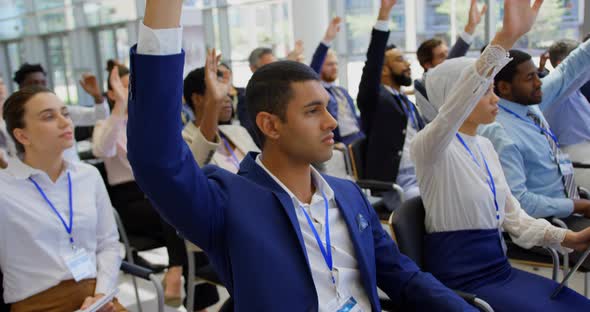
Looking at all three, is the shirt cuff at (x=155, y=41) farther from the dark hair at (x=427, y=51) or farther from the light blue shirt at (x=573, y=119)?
the dark hair at (x=427, y=51)

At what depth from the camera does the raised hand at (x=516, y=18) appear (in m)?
1.59

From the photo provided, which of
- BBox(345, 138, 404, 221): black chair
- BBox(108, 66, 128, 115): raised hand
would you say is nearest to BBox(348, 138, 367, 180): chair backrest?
BBox(345, 138, 404, 221): black chair

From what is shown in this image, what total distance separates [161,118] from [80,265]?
1.32 meters

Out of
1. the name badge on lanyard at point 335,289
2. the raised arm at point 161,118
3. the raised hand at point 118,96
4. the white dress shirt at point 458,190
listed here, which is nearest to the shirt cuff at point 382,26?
the white dress shirt at point 458,190

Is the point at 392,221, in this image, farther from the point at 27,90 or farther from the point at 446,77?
the point at 27,90

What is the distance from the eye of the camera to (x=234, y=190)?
1271 millimetres

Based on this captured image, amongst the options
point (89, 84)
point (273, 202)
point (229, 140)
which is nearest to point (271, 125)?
point (273, 202)

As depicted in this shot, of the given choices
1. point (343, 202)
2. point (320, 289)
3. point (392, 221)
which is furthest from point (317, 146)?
point (392, 221)

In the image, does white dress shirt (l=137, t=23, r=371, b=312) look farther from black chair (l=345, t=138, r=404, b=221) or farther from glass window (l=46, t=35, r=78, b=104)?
glass window (l=46, t=35, r=78, b=104)

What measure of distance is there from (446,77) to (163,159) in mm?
1481

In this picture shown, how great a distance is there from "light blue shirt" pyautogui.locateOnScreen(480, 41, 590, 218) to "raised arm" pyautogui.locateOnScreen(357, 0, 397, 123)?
2.93 ft

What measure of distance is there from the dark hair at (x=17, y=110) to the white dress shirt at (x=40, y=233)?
0.14 meters

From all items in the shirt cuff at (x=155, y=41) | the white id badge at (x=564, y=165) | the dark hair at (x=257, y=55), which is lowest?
the white id badge at (x=564, y=165)

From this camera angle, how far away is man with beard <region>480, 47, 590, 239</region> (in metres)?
2.46
